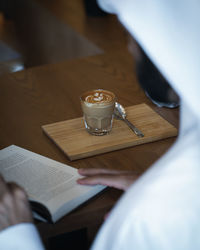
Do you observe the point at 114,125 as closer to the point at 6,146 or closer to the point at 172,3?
the point at 6,146

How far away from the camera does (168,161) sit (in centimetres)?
48

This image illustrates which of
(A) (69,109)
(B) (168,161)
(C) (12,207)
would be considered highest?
(B) (168,161)

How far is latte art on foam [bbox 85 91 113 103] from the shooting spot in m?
0.92

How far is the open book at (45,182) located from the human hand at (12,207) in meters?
0.07

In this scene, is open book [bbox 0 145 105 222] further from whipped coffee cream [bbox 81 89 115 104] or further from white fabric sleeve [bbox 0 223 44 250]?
whipped coffee cream [bbox 81 89 115 104]

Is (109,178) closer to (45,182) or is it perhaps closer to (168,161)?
(45,182)

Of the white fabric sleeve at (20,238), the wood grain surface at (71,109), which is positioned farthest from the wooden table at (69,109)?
the white fabric sleeve at (20,238)

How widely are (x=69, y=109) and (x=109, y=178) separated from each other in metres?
0.40

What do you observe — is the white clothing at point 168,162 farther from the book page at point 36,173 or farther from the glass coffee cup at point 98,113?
the glass coffee cup at point 98,113

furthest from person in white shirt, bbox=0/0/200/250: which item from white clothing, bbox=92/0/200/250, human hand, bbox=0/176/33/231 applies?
human hand, bbox=0/176/33/231

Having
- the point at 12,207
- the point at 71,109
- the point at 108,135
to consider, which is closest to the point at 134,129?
the point at 108,135

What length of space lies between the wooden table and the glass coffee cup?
8 cm

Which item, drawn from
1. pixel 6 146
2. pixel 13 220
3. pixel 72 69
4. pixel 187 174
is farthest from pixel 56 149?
pixel 72 69

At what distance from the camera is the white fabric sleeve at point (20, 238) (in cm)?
54
